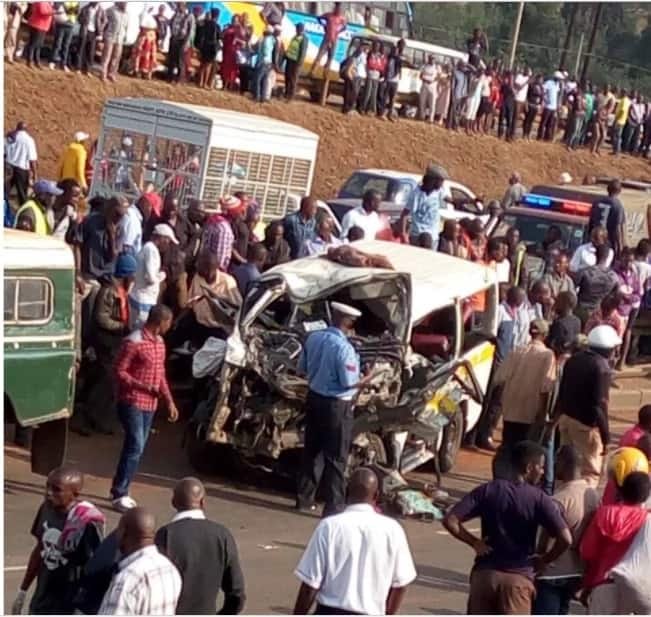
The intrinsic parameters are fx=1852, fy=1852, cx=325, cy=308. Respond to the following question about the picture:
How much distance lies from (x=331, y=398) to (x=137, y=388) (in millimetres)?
1498

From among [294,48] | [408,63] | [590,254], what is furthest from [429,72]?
[590,254]

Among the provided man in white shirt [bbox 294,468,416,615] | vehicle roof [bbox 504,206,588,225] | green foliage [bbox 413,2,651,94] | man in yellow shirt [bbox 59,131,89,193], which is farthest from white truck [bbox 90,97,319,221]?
green foliage [bbox 413,2,651,94]

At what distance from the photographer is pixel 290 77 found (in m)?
37.3

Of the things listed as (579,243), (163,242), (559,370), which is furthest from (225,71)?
(559,370)

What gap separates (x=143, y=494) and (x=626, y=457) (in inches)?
214

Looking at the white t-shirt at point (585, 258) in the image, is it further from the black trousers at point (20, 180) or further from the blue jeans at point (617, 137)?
the blue jeans at point (617, 137)

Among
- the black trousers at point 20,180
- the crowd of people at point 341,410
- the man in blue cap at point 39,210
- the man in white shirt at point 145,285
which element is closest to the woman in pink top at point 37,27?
the crowd of people at point 341,410

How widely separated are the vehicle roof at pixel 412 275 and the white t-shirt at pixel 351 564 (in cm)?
684

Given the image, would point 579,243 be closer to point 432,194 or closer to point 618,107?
point 432,194

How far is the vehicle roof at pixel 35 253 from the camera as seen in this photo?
1418 centimetres

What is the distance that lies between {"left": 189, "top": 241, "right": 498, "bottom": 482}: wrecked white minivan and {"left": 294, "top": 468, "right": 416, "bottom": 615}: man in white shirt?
614 cm

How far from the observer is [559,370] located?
1545 centimetres

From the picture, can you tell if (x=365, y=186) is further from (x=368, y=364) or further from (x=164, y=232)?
(x=368, y=364)

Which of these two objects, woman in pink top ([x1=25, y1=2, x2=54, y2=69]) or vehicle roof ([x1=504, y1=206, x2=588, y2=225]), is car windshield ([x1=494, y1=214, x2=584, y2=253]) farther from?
woman in pink top ([x1=25, y1=2, x2=54, y2=69])
